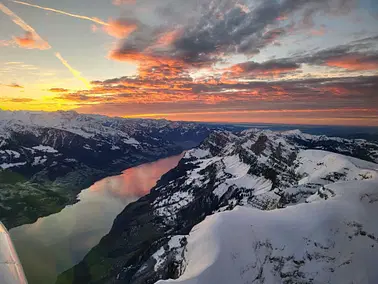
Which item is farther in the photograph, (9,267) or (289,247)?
(289,247)

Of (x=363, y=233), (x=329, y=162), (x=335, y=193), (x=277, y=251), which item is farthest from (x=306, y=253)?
(x=329, y=162)

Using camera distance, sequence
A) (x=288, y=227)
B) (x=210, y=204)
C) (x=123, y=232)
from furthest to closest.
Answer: (x=210, y=204) < (x=123, y=232) < (x=288, y=227)

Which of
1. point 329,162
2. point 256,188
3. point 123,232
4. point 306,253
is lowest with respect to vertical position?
point 123,232

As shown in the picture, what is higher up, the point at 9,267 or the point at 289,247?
the point at 9,267

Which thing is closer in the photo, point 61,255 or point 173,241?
point 173,241

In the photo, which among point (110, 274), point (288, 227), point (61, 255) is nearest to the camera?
Answer: point (288, 227)

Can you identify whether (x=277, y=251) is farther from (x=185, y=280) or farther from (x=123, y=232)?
(x=123, y=232)
